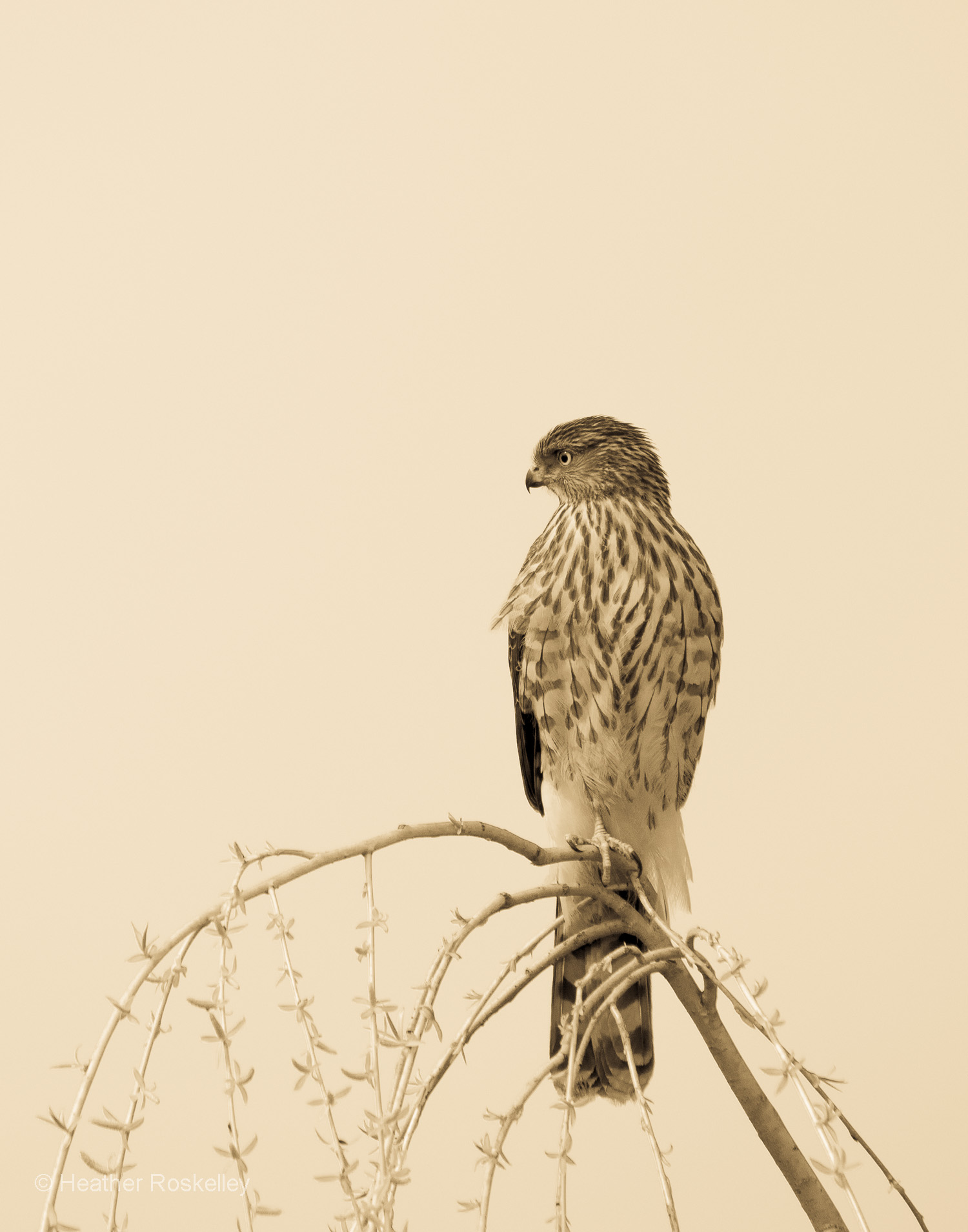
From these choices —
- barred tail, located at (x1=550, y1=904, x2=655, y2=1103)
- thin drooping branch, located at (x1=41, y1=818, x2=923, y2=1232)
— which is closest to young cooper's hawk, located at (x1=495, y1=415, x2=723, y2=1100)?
barred tail, located at (x1=550, y1=904, x2=655, y2=1103)

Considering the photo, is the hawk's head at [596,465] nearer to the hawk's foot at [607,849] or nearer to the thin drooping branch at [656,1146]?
the hawk's foot at [607,849]

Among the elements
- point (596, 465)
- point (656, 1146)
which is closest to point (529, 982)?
point (656, 1146)

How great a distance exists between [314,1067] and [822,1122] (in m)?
0.42

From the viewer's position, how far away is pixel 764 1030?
1014 mm

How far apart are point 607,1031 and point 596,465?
0.96 meters

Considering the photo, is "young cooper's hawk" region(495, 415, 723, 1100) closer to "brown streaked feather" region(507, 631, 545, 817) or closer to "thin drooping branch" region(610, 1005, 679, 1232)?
"brown streaked feather" region(507, 631, 545, 817)

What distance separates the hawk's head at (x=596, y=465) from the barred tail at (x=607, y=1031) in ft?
2.48

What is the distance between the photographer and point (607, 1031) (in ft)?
5.99

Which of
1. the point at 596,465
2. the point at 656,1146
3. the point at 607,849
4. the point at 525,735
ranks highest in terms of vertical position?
the point at 596,465

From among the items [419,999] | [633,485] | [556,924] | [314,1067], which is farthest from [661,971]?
[633,485]

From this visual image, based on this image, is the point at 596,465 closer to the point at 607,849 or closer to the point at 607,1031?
the point at 607,849

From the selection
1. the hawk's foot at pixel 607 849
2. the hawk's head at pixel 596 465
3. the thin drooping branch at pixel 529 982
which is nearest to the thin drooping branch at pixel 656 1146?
the thin drooping branch at pixel 529 982

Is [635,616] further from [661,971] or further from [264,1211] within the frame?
[264,1211]

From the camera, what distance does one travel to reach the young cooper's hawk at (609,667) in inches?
71.2
